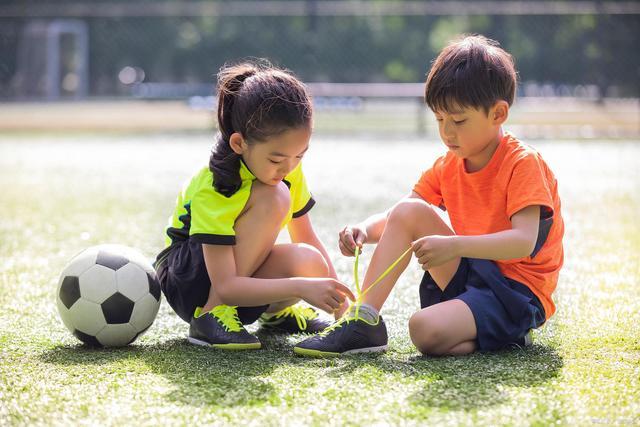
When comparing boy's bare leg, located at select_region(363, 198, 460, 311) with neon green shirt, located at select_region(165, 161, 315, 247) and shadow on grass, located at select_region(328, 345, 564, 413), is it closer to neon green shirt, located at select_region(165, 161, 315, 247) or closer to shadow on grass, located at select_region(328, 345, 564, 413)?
shadow on grass, located at select_region(328, 345, 564, 413)

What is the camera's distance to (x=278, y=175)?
264 cm

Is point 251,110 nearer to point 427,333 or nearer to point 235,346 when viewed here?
point 235,346

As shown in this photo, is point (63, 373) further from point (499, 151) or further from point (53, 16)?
point (53, 16)

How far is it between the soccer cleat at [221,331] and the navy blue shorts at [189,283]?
7 centimetres

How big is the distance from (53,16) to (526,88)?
9126mm

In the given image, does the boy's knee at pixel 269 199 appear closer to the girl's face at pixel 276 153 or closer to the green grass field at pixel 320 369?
the girl's face at pixel 276 153

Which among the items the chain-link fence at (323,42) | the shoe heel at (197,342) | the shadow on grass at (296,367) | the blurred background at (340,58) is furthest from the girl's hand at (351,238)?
the chain-link fence at (323,42)

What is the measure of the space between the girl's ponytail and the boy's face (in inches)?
22.9

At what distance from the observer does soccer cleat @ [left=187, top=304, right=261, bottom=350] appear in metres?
2.61

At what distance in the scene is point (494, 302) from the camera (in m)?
2.57

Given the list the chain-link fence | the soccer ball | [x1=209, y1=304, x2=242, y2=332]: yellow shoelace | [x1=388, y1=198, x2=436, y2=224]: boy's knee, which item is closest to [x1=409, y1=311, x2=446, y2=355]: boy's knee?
[x1=388, y1=198, x2=436, y2=224]: boy's knee

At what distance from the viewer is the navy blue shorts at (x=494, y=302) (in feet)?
8.32

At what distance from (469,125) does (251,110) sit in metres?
0.61

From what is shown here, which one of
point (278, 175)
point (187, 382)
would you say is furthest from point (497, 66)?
point (187, 382)
